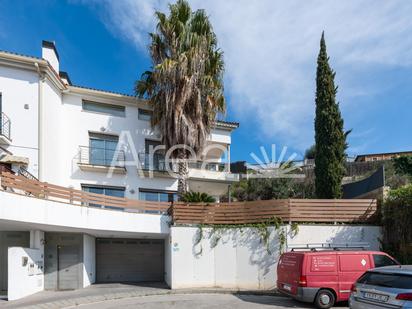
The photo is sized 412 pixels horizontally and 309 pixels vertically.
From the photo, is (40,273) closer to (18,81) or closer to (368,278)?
(18,81)

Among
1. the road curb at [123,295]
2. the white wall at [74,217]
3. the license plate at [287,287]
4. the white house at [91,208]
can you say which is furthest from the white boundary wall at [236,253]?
the license plate at [287,287]

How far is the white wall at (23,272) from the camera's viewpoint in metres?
13.2

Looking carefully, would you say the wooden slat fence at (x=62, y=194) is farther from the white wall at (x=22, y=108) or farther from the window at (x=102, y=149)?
the window at (x=102, y=149)

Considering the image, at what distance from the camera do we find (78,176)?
18.7 metres

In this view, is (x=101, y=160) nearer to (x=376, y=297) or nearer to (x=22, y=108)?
(x=22, y=108)

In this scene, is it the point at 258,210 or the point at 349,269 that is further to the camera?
the point at 258,210

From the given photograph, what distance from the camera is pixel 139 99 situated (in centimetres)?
2023

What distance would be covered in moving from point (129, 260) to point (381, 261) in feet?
39.3

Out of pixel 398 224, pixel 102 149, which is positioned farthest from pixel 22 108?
pixel 398 224

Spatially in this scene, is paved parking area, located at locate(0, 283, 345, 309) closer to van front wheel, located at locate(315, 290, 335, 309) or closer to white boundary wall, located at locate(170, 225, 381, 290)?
van front wheel, located at locate(315, 290, 335, 309)

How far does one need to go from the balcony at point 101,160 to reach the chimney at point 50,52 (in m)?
4.66

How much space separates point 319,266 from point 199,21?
13524 mm

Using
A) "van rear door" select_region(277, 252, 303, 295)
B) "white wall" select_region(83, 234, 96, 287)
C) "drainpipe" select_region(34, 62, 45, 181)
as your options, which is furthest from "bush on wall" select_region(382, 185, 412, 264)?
"drainpipe" select_region(34, 62, 45, 181)

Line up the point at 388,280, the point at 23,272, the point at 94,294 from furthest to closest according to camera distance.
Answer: the point at 94,294, the point at 23,272, the point at 388,280
